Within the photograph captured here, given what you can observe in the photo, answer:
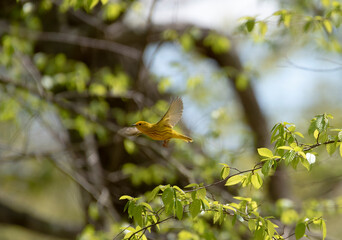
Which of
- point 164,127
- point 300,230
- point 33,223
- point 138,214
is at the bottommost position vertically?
point 33,223

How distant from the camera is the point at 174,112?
145 cm

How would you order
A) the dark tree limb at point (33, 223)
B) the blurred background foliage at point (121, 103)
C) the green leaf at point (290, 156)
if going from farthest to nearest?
the dark tree limb at point (33, 223), the blurred background foliage at point (121, 103), the green leaf at point (290, 156)

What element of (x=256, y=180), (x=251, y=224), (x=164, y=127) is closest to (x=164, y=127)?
(x=164, y=127)

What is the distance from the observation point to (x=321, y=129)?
142cm

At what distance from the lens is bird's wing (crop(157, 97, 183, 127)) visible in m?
1.42

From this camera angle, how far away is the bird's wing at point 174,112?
1416mm

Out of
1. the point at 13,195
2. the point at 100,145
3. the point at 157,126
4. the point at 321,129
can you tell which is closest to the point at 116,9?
the point at 100,145

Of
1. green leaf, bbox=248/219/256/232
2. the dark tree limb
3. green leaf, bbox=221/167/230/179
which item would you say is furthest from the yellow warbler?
the dark tree limb

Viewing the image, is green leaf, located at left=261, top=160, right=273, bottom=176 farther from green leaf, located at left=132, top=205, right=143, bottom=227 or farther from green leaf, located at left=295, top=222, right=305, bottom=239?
green leaf, located at left=132, top=205, right=143, bottom=227

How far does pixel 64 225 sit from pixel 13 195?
5.96 metres

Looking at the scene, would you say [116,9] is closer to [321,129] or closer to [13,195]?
[321,129]

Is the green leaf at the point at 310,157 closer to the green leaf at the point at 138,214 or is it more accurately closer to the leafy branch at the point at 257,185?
the leafy branch at the point at 257,185

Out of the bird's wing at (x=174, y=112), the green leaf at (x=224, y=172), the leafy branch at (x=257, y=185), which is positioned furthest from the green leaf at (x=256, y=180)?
the bird's wing at (x=174, y=112)

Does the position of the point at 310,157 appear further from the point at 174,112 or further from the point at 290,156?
the point at 174,112
